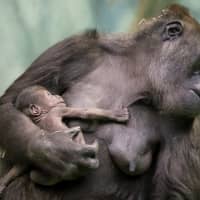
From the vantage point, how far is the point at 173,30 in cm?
278

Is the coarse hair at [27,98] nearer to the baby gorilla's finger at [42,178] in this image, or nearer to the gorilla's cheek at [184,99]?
the baby gorilla's finger at [42,178]

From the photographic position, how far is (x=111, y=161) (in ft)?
8.91

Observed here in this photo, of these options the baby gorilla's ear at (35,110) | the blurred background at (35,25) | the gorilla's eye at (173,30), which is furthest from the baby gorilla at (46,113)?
the blurred background at (35,25)

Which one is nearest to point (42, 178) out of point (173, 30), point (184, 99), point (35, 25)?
point (184, 99)

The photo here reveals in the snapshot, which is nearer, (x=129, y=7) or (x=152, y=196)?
(x=152, y=196)

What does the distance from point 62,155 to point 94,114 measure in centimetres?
25

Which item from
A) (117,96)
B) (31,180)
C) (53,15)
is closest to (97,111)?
(117,96)

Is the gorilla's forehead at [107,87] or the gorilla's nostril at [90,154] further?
the gorilla's forehead at [107,87]

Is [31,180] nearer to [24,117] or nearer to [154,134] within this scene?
[24,117]

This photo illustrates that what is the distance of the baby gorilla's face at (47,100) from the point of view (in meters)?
2.67

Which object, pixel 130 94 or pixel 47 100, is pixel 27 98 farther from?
pixel 130 94

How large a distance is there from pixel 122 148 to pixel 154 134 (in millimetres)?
146

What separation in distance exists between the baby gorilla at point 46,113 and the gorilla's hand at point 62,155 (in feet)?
0.19

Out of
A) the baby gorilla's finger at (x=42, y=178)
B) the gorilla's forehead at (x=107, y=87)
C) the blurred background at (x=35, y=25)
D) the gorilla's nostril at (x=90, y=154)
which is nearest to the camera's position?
the gorilla's nostril at (x=90, y=154)
